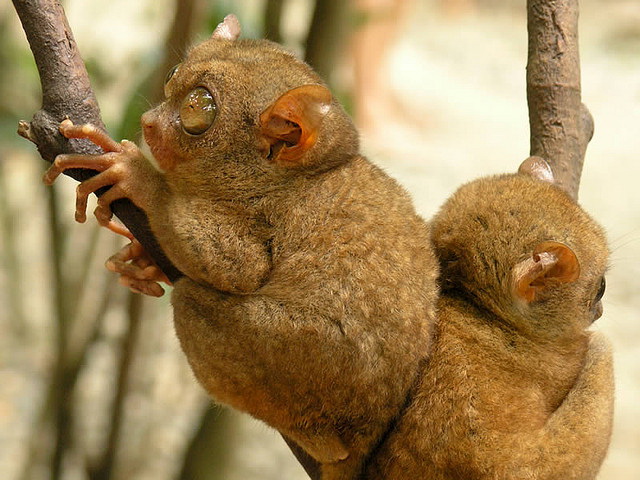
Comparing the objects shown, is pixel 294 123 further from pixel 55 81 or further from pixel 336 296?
pixel 55 81

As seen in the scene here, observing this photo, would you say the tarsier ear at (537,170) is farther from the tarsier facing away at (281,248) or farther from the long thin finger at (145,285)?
the long thin finger at (145,285)

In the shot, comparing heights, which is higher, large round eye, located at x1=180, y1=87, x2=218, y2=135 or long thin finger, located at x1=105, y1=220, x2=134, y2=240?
large round eye, located at x1=180, y1=87, x2=218, y2=135

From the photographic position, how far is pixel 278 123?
2439 millimetres

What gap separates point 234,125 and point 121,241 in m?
3.33

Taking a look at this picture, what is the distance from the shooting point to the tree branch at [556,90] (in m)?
3.39

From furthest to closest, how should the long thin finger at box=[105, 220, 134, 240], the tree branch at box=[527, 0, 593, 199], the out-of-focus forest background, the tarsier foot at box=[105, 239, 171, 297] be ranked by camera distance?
the out-of-focus forest background < the tree branch at box=[527, 0, 593, 199] < the long thin finger at box=[105, 220, 134, 240] < the tarsier foot at box=[105, 239, 171, 297]

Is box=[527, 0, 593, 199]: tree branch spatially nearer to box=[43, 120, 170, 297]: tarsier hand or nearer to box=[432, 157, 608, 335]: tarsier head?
box=[432, 157, 608, 335]: tarsier head

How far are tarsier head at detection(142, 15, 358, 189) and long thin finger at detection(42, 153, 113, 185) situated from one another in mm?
176

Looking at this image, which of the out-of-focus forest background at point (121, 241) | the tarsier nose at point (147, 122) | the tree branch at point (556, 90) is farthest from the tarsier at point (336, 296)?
the out-of-focus forest background at point (121, 241)

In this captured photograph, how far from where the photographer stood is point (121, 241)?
567cm

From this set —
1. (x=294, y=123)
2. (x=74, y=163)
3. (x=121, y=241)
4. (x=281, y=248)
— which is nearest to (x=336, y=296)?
(x=281, y=248)

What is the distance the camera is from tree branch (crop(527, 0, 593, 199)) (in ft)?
11.1

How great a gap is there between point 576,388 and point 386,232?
0.74 meters

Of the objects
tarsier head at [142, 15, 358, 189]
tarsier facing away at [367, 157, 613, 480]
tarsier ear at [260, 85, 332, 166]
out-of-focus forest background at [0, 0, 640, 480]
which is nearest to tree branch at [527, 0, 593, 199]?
tarsier facing away at [367, 157, 613, 480]
